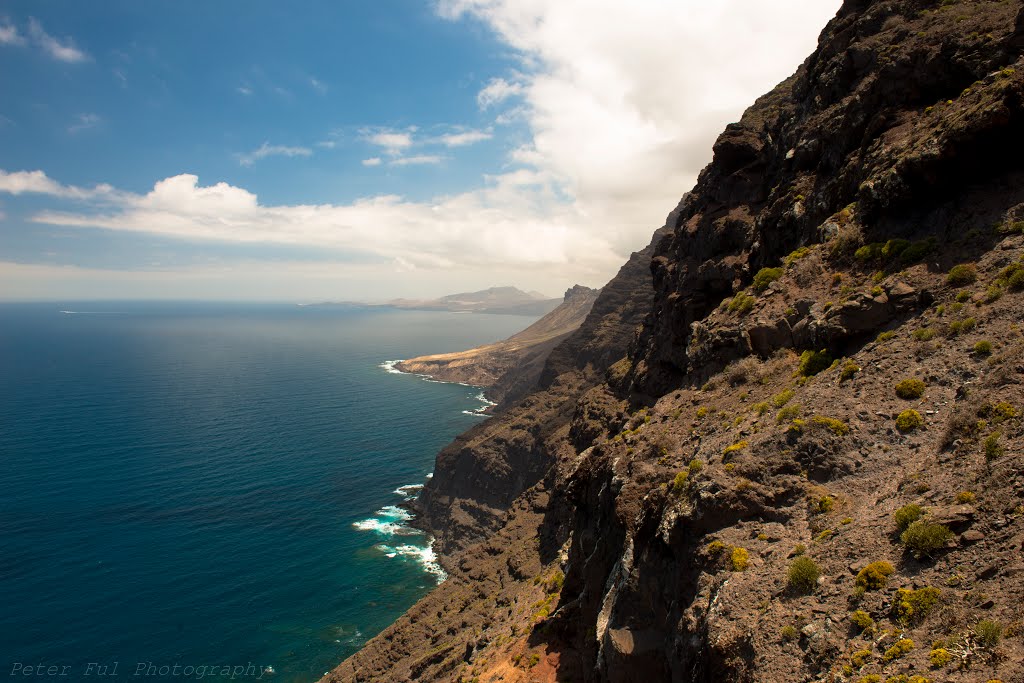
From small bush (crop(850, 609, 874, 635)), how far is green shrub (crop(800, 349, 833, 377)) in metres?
13.9

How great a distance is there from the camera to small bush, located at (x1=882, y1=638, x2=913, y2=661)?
40.2 feet

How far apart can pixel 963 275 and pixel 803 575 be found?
53.9 ft

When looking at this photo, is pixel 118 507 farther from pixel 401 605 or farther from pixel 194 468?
pixel 401 605

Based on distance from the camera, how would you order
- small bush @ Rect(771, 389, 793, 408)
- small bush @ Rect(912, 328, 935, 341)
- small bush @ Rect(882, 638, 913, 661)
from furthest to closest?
small bush @ Rect(771, 389, 793, 408) → small bush @ Rect(912, 328, 935, 341) → small bush @ Rect(882, 638, 913, 661)

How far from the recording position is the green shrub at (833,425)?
19.8 meters

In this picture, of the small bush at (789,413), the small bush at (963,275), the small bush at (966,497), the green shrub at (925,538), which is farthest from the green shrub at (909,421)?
the small bush at (963,275)

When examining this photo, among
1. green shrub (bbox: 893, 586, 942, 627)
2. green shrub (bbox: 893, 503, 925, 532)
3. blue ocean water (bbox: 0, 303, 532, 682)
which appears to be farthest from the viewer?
blue ocean water (bbox: 0, 303, 532, 682)

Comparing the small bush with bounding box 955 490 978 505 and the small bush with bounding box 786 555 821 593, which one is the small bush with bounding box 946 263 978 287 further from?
the small bush with bounding box 786 555 821 593

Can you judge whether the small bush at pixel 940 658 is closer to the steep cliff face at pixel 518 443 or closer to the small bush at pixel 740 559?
the small bush at pixel 740 559

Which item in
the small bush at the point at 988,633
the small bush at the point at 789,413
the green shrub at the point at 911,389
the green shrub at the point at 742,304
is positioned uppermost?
the green shrub at the point at 742,304

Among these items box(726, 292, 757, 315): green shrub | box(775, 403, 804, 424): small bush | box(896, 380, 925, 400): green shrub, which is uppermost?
box(726, 292, 757, 315): green shrub

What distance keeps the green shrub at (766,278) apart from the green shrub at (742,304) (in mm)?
925

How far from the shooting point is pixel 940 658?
11375mm

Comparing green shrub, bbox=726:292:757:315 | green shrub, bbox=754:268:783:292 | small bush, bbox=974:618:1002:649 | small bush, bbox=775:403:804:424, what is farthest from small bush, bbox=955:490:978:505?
green shrub, bbox=754:268:783:292
